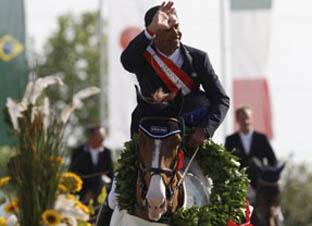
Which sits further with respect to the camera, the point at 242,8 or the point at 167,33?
the point at 242,8

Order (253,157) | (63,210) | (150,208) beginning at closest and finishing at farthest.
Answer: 1. (150,208)
2. (63,210)
3. (253,157)

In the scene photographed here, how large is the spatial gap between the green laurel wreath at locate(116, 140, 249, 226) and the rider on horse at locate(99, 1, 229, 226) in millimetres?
192

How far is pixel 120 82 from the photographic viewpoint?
2336 centimetres

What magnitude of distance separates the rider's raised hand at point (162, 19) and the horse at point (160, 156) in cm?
51

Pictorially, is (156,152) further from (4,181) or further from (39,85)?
(4,181)

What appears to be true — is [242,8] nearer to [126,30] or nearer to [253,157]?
[126,30]

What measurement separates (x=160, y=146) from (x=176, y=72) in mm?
760

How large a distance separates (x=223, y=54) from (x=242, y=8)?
57.9 inches

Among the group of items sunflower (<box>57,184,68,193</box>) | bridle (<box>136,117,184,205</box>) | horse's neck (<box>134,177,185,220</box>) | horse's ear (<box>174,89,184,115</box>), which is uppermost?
horse's ear (<box>174,89,184,115</box>)

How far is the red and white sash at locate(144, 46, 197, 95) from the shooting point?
9.03 m

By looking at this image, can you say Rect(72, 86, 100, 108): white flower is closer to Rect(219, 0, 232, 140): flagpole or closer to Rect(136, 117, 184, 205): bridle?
Rect(136, 117, 184, 205): bridle

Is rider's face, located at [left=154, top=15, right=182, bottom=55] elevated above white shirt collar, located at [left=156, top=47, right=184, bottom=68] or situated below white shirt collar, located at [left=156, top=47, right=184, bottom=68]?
above

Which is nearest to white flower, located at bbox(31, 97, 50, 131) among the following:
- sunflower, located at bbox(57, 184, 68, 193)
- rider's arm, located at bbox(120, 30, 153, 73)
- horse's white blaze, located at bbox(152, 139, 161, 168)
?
sunflower, located at bbox(57, 184, 68, 193)

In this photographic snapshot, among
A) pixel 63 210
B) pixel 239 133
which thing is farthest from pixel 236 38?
pixel 63 210
